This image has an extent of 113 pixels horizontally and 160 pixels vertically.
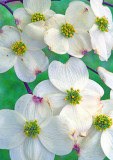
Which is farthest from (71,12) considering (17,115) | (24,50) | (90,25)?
(17,115)

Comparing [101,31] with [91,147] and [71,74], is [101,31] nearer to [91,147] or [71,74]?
[71,74]

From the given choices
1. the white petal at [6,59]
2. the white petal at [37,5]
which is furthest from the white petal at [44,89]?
the white petal at [37,5]

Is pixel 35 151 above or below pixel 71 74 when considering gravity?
below

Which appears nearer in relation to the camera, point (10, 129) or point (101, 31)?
point (10, 129)

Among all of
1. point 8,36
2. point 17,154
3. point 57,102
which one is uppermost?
point 8,36

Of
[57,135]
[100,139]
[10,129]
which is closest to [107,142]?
[100,139]

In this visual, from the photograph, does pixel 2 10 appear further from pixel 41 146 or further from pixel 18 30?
pixel 41 146
